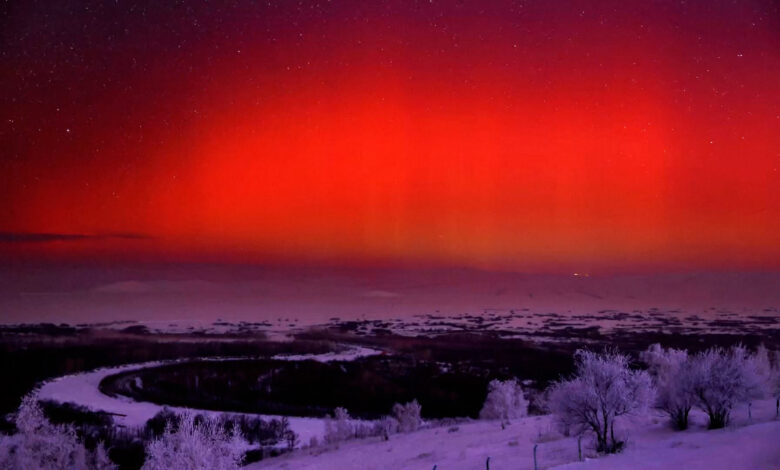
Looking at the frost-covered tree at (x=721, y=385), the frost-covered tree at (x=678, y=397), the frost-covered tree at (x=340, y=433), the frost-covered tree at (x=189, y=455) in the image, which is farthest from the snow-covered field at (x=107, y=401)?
→ the frost-covered tree at (x=721, y=385)

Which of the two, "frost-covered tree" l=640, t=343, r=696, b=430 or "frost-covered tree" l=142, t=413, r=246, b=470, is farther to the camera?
"frost-covered tree" l=640, t=343, r=696, b=430

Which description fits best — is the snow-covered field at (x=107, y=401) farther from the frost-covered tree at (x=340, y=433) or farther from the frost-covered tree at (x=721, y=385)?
the frost-covered tree at (x=721, y=385)

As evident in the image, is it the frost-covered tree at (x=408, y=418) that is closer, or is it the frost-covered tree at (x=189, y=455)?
the frost-covered tree at (x=189, y=455)

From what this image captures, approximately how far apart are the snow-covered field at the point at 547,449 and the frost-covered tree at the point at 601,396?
50.1 inches

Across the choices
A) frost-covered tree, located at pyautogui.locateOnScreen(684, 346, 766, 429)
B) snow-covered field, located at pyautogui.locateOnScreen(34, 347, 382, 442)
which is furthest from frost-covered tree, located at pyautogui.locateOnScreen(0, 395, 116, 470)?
frost-covered tree, located at pyautogui.locateOnScreen(684, 346, 766, 429)

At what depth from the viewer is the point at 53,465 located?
37.8 m

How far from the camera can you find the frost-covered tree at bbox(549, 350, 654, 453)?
26344 mm

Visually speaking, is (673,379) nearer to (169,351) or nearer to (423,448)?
(423,448)

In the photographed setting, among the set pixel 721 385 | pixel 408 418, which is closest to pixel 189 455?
pixel 721 385

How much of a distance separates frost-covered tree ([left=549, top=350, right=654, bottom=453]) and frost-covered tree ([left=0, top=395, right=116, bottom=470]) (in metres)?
27.9

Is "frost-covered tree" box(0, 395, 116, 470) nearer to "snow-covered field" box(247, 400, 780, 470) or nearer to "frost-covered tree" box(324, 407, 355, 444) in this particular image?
"snow-covered field" box(247, 400, 780, 470)

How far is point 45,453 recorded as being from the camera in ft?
124

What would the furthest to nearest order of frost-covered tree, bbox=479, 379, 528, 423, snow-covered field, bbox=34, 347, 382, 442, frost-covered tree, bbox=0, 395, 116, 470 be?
snow-covered field, bbox=34, 347, 382, 442 < frost-covered tree, bbox=479, 379, 528, 423 < frost-covered tree, bbox=0, 395, 116, 470

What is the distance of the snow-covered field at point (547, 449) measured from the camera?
2181 cm
